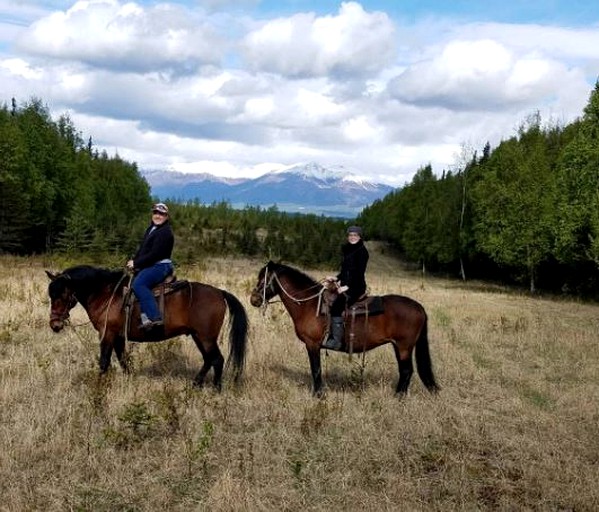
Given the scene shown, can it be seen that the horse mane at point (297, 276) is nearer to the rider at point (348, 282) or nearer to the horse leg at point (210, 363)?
the rider at point (348, 282)

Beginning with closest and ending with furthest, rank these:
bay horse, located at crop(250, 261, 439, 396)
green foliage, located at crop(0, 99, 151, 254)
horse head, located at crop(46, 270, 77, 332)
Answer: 1. horse head, located at crop(46, 270, 77, 332)
2. bay horse, located at crop(250, 261, 439, 396)
3. green foliage, located at crop(0, 99, 151, 254)

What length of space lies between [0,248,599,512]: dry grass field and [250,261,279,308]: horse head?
1.35 m

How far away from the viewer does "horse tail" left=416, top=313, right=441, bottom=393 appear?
9.93m

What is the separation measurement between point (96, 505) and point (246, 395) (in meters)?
3.90

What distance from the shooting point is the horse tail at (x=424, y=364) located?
9930 millimetres

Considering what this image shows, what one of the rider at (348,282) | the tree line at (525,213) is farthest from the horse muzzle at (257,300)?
the tree line at (525,213)

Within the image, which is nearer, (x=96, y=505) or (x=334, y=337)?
(x=96, y=505)

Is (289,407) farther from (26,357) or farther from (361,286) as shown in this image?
(26,357)

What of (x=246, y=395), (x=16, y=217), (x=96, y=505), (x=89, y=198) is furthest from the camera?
(x=89, y=198)

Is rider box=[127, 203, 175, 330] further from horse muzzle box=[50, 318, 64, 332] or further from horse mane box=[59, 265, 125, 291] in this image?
horse muzzle box=[50, 318, 64, 332]

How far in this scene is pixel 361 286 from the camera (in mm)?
9875

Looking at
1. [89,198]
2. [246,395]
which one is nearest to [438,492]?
[246,395]

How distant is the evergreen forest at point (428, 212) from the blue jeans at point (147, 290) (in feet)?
46.2

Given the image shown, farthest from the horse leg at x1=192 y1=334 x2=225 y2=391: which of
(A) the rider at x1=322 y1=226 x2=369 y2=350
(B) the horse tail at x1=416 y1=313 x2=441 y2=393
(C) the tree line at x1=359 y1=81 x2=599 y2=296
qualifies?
(C) the tree line at x1=359 y1=81 x2=599 y2=296
